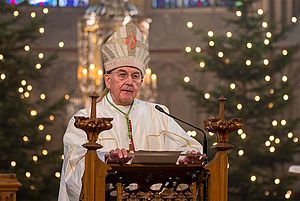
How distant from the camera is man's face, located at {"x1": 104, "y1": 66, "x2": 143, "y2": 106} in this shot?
655 centimetres

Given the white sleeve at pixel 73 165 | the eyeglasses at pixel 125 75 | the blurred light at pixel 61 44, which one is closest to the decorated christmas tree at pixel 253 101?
the blurred light at pixel 61 44

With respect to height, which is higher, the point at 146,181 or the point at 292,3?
the point at 292,3

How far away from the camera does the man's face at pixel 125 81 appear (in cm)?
655

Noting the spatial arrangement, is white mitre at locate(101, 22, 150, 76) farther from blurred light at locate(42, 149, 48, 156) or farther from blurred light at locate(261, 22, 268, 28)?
blurred light at locate(261, 22, 268, 28)

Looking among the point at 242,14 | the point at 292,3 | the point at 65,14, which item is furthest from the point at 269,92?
the point at 65,14

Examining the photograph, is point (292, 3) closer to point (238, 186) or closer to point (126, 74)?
point (238, 186)

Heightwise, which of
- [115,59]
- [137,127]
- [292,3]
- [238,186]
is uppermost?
[292,3]

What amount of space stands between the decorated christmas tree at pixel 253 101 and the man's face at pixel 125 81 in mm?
6757

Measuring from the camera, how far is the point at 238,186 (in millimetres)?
13320

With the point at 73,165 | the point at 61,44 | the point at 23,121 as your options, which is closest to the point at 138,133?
the point at 73,165

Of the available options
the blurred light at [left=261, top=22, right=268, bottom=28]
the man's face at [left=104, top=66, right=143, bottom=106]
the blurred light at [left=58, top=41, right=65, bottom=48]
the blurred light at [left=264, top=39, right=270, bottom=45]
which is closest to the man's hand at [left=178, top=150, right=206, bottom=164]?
the man's face at [left=104, top=66, right=143, bottom=106]

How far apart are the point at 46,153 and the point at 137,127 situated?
6.64 meters

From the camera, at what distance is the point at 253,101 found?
1352 cm

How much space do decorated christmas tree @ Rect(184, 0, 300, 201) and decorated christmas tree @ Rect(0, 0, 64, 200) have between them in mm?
1942
